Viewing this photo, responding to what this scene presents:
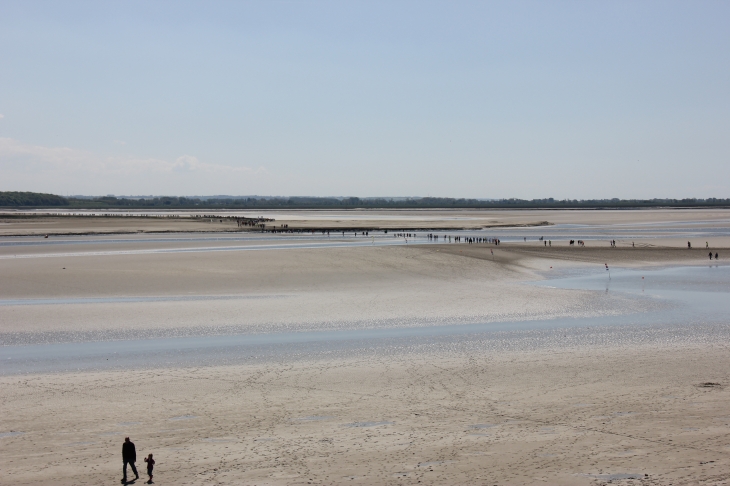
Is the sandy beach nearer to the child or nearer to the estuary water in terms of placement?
the estuary water

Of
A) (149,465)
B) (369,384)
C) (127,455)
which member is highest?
(127,455)

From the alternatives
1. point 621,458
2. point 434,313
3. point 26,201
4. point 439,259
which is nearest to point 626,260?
point 439,259

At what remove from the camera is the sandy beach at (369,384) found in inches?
379

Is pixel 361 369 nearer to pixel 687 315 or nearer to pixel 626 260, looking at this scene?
pixel 687 315

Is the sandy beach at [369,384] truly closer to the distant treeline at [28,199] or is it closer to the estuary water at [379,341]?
→ the estuary water at [379,341]

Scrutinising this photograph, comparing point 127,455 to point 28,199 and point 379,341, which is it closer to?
point 379,341

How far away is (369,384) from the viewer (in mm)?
14031

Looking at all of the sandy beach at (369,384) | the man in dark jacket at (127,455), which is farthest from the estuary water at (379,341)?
the man in dark jacket at (127,455)

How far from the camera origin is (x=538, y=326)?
2014 centimetres

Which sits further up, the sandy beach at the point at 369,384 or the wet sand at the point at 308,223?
the wet sand at the point at 308,223

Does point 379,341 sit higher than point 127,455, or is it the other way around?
point 127,455

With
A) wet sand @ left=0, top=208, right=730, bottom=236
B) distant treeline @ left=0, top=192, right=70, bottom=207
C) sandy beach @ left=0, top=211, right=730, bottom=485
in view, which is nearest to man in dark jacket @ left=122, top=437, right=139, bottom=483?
sandy beach @ left=0, top=211, right=730, bottom=485

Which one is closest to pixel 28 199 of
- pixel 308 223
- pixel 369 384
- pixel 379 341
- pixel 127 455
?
pixel 308 223

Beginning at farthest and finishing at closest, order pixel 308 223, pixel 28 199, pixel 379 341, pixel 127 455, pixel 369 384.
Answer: pixel 28 199, pixel 308 223, pixel 379 341, pixel 369 384, pixel 127 455
